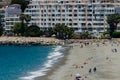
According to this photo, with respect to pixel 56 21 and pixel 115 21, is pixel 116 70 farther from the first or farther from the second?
pixel 56 21

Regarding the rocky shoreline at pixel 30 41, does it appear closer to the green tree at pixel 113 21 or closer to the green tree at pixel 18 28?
the green tree at pixel 18 28

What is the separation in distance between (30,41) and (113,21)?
31.9 m

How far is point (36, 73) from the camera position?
6850cm

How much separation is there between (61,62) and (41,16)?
293 feet

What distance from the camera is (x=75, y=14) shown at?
170375mm

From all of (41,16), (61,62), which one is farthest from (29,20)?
(61,62)

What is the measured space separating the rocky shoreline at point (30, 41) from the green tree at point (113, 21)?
1946 centimetres

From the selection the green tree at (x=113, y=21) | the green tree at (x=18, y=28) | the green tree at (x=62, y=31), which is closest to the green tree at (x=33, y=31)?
the green tree at (x=18, y=28)

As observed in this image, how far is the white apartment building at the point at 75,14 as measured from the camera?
168 m

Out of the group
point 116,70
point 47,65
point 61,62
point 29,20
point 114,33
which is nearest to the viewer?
point 116,70

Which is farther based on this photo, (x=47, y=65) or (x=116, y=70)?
(x=47, y=65)

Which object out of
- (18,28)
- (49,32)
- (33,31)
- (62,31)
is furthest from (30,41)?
(62,31)

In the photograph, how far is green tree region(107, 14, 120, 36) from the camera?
15912 cm

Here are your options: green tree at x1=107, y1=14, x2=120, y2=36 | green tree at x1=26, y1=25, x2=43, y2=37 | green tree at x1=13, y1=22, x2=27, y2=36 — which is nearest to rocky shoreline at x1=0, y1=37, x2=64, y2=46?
green tree at x1=26, y1=25, x2=43, y2=37
